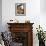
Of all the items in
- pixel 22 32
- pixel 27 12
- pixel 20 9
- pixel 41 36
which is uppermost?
pixel 20 9

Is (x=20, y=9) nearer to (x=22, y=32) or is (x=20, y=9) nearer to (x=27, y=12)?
(x=27, y=12)

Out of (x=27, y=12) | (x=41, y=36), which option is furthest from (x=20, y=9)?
(x=41, y=36)

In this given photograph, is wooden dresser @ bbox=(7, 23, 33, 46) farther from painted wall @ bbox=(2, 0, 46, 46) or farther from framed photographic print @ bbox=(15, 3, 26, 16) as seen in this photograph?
framed photographic print @ bbox=(15, 3, 26, 16)

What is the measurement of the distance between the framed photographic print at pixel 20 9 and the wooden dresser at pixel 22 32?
1.61ft

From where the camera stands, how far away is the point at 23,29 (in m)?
5.78

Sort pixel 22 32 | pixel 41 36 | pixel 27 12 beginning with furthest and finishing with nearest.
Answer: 1. pixel 27 12
2. pixel 22 32
3. pixel 41 36

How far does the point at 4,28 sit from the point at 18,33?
0.63m

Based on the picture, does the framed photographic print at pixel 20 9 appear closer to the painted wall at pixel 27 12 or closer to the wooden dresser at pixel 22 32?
the painted wall at pixel 27 12

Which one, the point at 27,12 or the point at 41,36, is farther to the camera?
the point at 27,12

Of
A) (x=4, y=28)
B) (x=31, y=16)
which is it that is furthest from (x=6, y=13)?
(x=31, y=16)

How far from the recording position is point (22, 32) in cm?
586

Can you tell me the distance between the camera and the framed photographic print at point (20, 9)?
5.96 metres

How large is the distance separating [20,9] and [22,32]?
3.14 feet

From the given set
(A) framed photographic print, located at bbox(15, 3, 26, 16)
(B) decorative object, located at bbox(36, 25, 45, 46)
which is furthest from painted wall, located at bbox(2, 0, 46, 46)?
(B) decorative object, located at bbox(36, 25, 45, 46)
